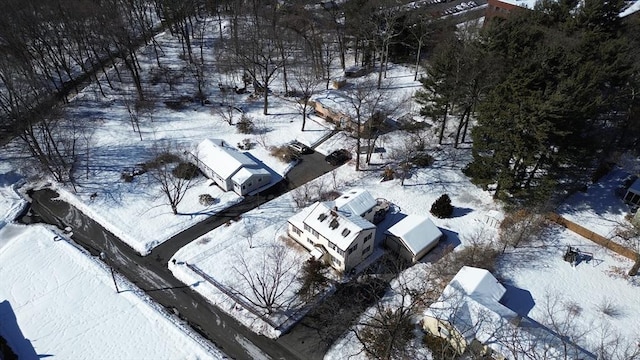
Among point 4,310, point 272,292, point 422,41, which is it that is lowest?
point 4,310

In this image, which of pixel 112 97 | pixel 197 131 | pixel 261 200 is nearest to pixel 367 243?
pixel 261 200

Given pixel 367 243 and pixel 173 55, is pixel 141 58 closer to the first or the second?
pixel 173 55

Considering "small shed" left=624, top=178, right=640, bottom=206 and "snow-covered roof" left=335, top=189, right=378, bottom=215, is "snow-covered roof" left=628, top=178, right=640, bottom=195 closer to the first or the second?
"small shed" left=624, top=178, right=640, bottom=206

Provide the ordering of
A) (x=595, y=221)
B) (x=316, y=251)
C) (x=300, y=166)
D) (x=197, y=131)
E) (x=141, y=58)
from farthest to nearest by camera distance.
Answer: (x=141, y=58), (x=197, y=131), (x=300, y=166), (x=595, y=221), (x=316, y=251)

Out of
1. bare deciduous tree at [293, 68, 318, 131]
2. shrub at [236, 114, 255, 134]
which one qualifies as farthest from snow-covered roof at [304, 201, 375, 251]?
shrub at [236, 114, 255, 134]

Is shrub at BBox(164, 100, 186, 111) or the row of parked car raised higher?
shrub at BBox(164, 100, 186, 111)

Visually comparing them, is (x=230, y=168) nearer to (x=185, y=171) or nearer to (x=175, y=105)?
(x=185, y=171)

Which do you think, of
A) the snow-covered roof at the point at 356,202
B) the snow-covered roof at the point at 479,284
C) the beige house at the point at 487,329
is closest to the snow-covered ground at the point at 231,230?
the snow-covered roof at the point at 479,284
